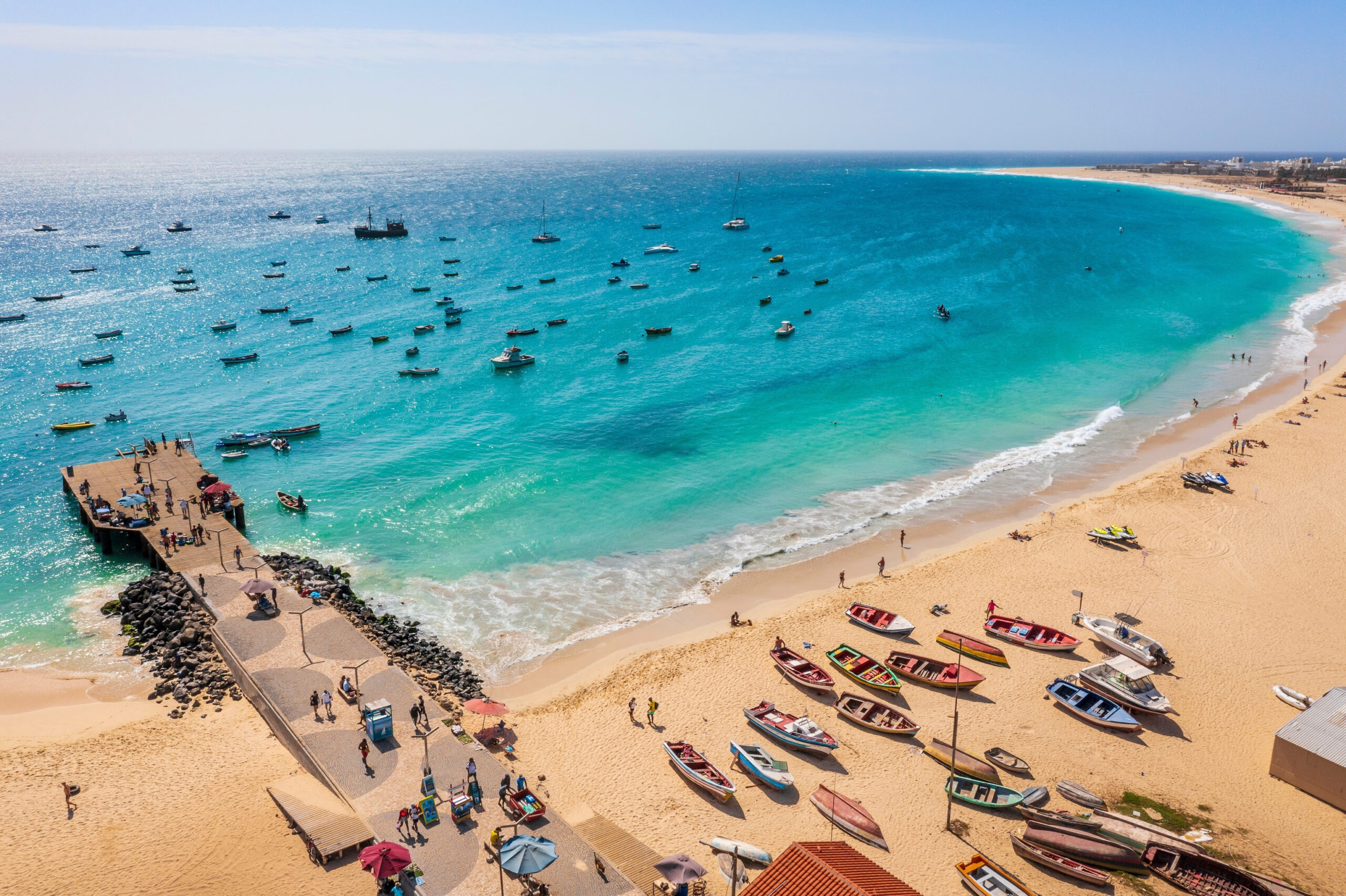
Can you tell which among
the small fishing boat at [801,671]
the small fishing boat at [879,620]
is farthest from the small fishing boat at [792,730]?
the small fishing boat at [879,620]

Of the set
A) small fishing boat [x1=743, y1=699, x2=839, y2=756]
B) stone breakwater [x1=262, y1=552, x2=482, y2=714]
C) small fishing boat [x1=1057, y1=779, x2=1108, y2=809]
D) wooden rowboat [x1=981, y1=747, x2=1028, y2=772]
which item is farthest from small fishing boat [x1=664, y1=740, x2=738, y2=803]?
small fishing boat [x1=1057, y1=779, x2=1108, y2=809]

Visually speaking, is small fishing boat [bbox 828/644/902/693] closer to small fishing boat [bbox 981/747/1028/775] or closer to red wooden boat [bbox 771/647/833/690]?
red wooden boat [bbox 771/647/833/690]

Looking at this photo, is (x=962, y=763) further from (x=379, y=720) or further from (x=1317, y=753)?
(x=379, y=720)

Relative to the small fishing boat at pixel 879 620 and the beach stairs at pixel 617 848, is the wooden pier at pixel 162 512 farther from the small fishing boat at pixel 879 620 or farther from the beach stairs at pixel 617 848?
the small fishing boat at pixel 879 620

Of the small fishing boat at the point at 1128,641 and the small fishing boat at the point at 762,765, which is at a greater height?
the small fishing boat at the point at 1128,641

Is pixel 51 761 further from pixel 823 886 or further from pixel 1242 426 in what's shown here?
pixel 1242 426

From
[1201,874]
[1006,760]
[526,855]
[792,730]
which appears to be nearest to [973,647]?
[1006,760]
